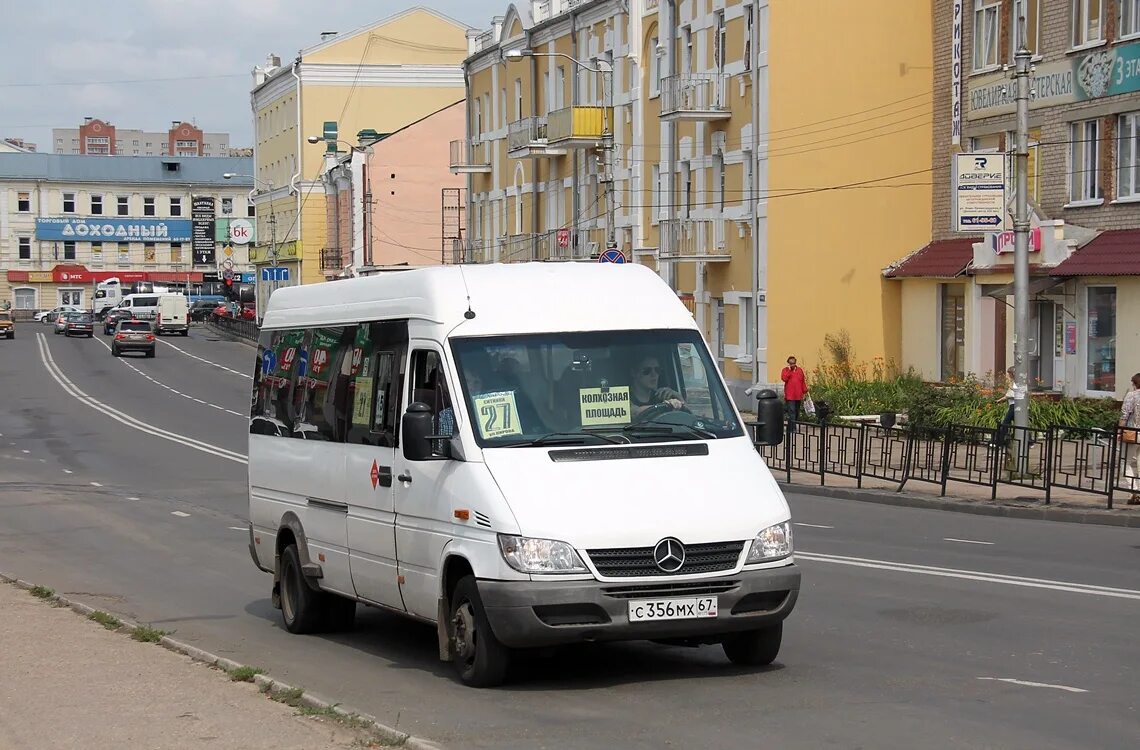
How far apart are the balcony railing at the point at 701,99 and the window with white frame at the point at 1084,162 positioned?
33.1 feet

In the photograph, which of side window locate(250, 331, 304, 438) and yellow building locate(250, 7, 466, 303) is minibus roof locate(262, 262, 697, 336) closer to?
side window locate(250, 331, 304, 438)

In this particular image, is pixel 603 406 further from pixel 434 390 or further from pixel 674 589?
pixel 674 589

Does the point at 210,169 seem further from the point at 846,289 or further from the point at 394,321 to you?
the point at 394,321

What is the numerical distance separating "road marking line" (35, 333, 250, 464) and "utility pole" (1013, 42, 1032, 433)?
1225 cm

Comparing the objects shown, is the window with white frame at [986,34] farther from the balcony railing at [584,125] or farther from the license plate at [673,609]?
the license plate at [673,609]

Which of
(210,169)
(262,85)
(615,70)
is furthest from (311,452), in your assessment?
(210,169)

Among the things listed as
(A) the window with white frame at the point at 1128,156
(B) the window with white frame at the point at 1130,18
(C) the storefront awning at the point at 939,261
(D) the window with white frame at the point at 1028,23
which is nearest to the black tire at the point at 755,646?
(A) the window with white frame at the point at 1128,156

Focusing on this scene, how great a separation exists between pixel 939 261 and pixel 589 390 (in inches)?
1229

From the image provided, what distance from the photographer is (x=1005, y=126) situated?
36.9 metres

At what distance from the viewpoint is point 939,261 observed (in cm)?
3944

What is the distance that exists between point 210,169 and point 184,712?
129m

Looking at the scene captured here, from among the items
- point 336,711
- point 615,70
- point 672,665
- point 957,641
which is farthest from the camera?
point 615,70

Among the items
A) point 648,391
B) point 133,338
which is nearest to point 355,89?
point 133,338

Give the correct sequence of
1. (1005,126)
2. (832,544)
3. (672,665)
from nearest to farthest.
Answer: (672,665)
(832,544)
(1005,126)
